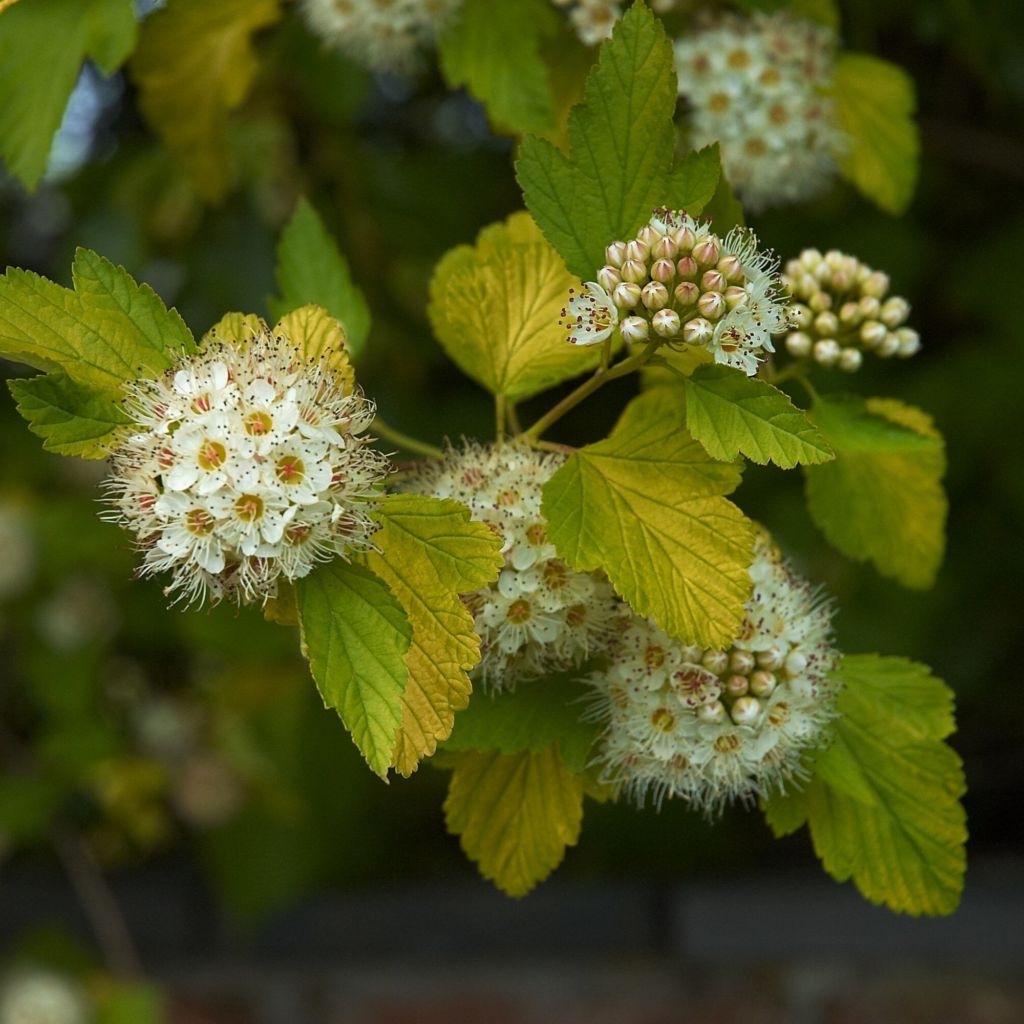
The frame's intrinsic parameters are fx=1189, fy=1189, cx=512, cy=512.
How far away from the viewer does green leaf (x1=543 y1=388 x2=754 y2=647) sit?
2.46 feet

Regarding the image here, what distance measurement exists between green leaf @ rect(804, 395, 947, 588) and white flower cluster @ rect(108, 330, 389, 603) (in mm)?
376

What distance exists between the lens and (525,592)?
81cm

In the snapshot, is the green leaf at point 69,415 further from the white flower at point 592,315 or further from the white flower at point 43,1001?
the white flower at point 43,1001

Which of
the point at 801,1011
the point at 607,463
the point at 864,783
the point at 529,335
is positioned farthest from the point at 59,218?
the point at 801,1011

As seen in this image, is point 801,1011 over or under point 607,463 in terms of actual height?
under

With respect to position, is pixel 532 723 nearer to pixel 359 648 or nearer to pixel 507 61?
pixel 359 648

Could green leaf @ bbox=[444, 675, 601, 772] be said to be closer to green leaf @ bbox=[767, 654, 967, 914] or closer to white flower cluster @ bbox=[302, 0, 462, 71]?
green leaf @ bbox=[767, 654, 967, 914]

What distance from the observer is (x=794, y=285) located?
940 mm

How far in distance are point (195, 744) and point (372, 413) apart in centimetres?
158

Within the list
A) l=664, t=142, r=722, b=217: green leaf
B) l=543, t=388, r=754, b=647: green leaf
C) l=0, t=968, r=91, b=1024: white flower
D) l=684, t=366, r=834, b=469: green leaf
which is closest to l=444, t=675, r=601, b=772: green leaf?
l=543, t=388, r=754, b=647: green leaf

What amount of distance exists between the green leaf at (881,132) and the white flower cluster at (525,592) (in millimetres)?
554

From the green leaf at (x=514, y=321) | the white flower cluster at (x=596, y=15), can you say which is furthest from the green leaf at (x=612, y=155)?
the white flower cluster at (x=596, y=15)

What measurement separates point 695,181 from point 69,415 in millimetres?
431

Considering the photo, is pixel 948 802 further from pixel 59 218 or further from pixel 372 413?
pixel 59 218
